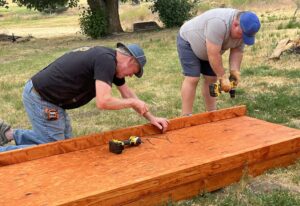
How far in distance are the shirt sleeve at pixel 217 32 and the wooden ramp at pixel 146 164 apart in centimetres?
80

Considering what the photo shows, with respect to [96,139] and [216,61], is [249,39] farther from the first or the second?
[96,139]

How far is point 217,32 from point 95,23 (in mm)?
15769

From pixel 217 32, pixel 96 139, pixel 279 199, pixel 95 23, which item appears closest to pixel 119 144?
pixel 96 139

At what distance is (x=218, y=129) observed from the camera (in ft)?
15.4

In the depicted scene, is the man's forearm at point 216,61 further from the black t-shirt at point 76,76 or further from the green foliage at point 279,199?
the green foliage at point 279,199

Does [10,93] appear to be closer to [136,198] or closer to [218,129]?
[218,129]

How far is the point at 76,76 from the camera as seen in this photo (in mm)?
4031

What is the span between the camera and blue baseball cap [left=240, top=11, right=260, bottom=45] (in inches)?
178

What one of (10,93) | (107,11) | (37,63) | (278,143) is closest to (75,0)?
(107,11)

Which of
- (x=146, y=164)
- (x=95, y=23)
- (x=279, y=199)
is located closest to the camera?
(x=279, y=199)

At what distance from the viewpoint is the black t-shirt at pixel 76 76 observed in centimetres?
376

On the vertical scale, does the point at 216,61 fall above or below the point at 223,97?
above

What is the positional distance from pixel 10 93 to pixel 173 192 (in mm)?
5642

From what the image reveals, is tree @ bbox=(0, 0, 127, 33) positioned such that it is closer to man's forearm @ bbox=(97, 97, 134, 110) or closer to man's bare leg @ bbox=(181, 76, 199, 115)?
man's bare leg @ bbox=(181, 76, 199, 115)
